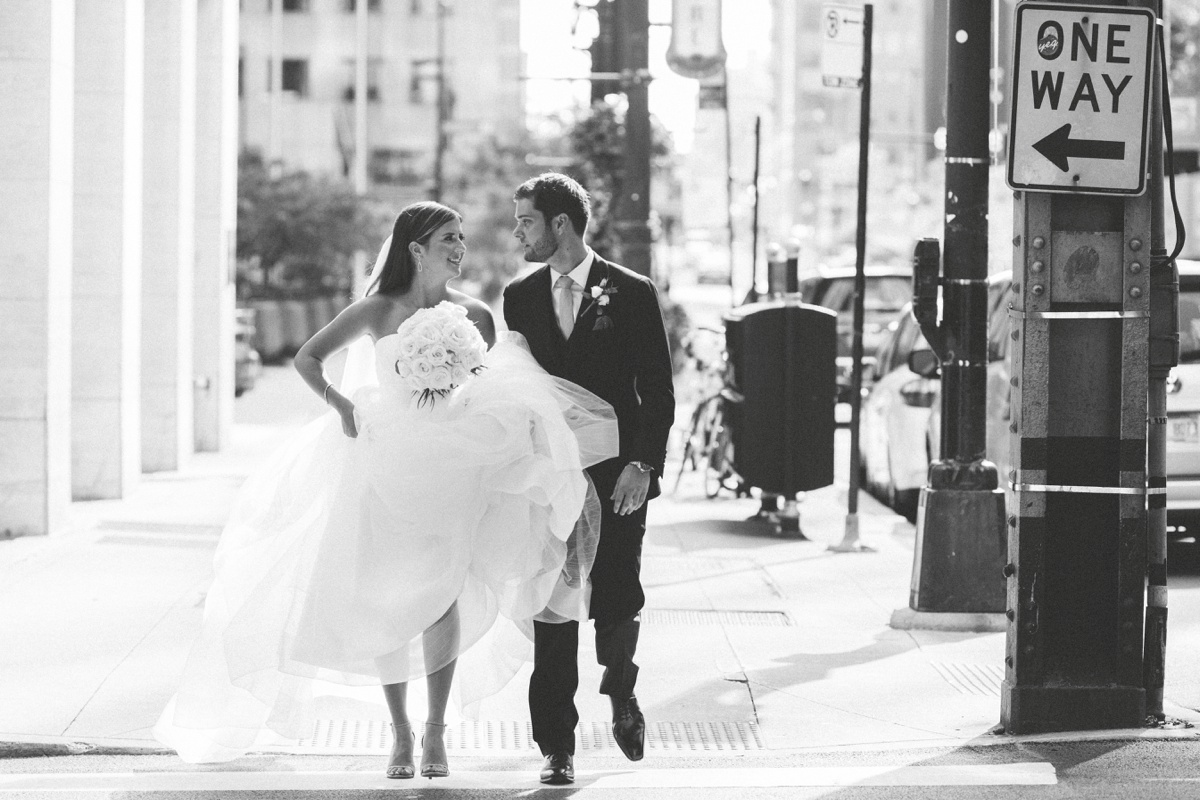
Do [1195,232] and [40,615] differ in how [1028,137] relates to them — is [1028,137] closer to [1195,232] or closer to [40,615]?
[40,615]

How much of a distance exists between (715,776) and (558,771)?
0.54 metres

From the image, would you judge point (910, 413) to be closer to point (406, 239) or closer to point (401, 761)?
point (406, 239)

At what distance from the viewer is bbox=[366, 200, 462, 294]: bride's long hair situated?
5750mm

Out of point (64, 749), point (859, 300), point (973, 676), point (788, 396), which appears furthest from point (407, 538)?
point (788, 396)

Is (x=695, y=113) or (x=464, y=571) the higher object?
(x=695, y=113)

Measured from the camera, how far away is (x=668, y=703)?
6840 millimetres

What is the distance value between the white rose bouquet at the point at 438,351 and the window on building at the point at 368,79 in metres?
57.3

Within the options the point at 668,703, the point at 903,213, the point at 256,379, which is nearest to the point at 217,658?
the point at 668,703

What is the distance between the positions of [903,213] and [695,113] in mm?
62349

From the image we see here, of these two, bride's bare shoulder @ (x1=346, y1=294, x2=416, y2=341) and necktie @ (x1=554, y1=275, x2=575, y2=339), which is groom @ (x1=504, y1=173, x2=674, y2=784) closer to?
necktie @ (x1=554, y1=275, x2=575, y2=339)

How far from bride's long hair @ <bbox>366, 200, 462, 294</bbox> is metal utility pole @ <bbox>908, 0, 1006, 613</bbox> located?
321 centimetres

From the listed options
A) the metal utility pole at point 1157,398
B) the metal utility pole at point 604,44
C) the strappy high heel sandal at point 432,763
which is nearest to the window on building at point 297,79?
the metal utility pole at point 604,44

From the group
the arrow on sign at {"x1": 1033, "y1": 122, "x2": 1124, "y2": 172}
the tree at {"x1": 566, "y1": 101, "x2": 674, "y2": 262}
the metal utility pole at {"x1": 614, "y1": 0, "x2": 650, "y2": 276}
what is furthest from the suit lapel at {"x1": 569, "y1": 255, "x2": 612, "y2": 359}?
the tree at {"x1": 566, "y1": 101, "x2": 674, "y2": 262}

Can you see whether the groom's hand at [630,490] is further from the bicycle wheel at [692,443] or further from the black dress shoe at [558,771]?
the bicycle wheel at [692,443]
